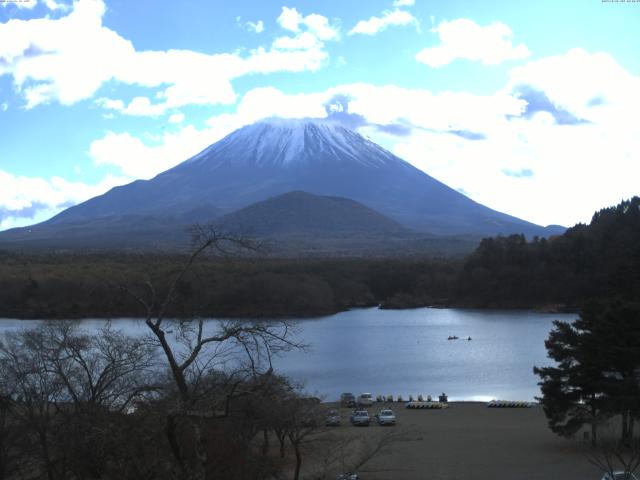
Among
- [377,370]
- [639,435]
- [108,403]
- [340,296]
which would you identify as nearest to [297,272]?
[340,296]

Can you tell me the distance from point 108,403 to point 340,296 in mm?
48201

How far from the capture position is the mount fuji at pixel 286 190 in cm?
10988

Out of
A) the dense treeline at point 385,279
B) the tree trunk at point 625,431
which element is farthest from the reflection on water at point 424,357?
the tree trunk at point 625,431

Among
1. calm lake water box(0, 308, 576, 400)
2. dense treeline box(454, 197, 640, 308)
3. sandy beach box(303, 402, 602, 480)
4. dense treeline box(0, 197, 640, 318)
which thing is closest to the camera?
sandy beach box(303, 402, 602, 480)

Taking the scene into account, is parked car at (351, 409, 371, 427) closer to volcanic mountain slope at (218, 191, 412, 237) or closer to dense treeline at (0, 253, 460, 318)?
dense treeline at (0, 253, 460, 318)

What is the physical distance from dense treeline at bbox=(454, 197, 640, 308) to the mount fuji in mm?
48463

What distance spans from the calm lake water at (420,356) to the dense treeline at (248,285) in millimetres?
3430

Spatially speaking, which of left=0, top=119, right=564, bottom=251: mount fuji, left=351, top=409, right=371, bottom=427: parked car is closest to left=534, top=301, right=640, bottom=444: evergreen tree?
left=351, top=409, right=371, bottom=427: parked car

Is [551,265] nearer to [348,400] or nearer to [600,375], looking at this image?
[348,400]

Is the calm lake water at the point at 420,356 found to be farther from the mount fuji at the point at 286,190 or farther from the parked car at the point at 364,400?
the mount fuji at the point at 286,190

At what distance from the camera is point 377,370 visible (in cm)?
2603

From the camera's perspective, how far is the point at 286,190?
125m

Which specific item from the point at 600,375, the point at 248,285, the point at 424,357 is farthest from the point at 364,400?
the point at 248,285

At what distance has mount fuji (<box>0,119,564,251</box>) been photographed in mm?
109875
